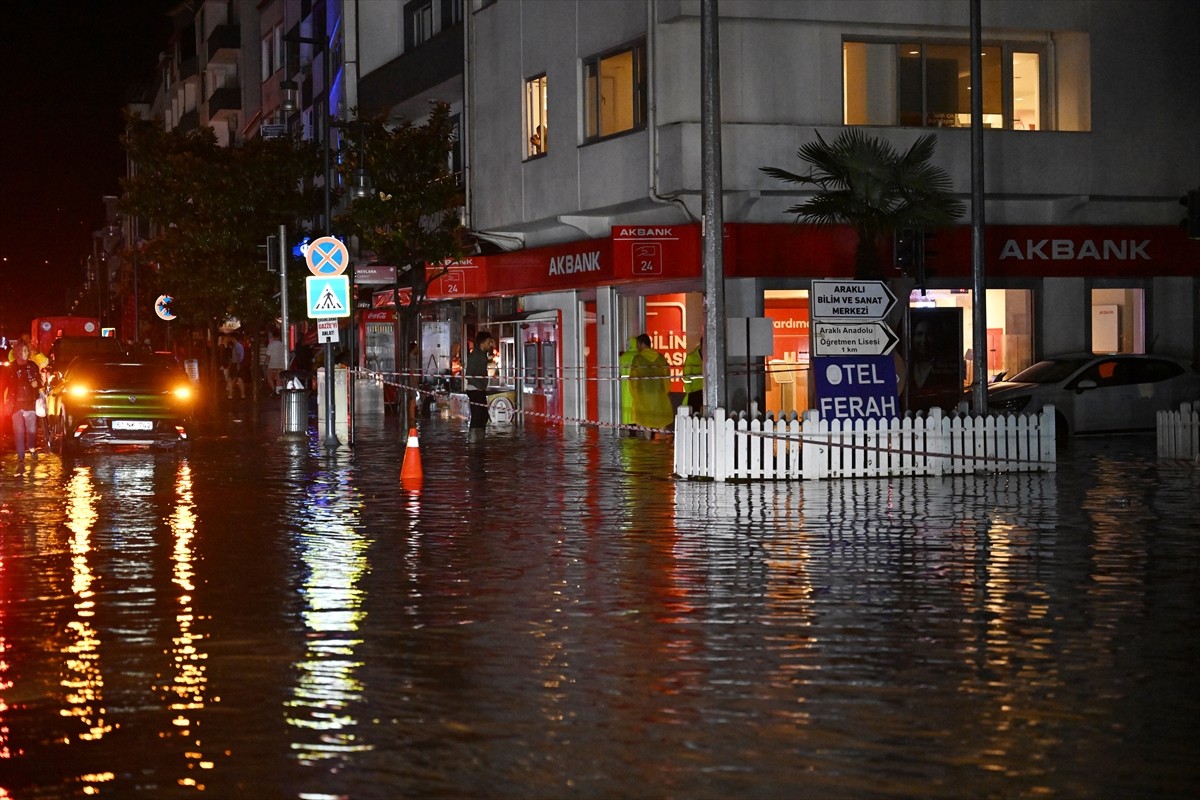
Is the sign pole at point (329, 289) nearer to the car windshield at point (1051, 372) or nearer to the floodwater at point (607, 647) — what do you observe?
the floodwater at point (607, 647)

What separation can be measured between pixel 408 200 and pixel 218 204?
21.4 metres

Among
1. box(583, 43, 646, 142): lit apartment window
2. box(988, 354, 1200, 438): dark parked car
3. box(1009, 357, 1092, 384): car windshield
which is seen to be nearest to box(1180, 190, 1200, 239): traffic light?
box(988, 354, 1200, 438): dark parked car

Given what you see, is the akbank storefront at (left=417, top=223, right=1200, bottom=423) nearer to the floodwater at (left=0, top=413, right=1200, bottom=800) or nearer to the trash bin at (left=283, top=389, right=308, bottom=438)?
the trash bin at (left=283, top=389, right=308, bottom=438)

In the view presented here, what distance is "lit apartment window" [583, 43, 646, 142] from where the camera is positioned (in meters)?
30.3

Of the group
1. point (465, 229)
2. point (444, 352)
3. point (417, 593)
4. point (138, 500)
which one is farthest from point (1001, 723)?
point (444, 352)

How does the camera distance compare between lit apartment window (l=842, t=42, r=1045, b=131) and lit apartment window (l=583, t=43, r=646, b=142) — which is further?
lit apartment window (l=583, t=43, r=646, b=142)

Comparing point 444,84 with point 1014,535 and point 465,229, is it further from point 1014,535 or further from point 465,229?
point 1014,535

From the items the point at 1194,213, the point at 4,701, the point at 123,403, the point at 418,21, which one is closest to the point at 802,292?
the point at 1194,213

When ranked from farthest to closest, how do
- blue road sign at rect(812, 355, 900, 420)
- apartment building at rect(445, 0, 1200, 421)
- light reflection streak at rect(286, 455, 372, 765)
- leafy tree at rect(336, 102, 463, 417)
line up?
leafy tree at rect(336, 102, 463, 417)
apartment building at rect(445, 0, 1200, 421)
blue road sign at rect(812, 355, 900, 420)
light reflection streak at rect(286, 455, 372, 765)

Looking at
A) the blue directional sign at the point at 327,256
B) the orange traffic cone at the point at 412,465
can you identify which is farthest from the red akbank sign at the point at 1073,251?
the orange traffic cone at the point at 412,465

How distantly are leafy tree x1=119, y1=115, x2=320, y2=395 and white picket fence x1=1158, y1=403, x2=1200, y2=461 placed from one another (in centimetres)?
3621

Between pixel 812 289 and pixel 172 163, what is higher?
pixel 172 163

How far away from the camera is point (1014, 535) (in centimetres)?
1429

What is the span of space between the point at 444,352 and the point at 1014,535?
30.7 metres
